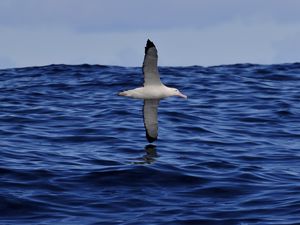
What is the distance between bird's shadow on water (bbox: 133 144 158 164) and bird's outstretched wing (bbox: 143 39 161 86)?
2.01m

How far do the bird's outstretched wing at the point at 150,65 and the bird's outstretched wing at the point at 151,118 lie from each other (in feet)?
5.46

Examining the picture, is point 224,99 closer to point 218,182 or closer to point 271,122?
point 271,122

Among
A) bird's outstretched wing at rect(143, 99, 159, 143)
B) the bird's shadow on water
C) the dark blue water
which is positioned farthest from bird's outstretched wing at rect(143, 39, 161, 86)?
the dark blue water

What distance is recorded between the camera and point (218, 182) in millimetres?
19500

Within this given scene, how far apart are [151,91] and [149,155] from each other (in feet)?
6.65

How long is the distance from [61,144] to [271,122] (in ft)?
25.4

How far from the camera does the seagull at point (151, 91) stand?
760 inches

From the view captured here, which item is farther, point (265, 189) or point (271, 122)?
point (271, 122)

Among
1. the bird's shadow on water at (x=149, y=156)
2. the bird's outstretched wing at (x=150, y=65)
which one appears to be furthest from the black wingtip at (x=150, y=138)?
the bird's outstretched wing at (x=150, y=65)

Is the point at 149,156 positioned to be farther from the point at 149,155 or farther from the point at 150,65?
the point at 150,65

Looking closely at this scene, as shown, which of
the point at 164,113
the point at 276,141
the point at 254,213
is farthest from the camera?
the point at 164,113

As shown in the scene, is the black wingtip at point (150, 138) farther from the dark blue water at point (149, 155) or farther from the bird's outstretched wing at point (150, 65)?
the bird's outstretched wing at point (150, 65)

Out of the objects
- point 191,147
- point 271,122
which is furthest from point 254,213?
point 271,122

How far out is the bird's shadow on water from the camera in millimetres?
20984
